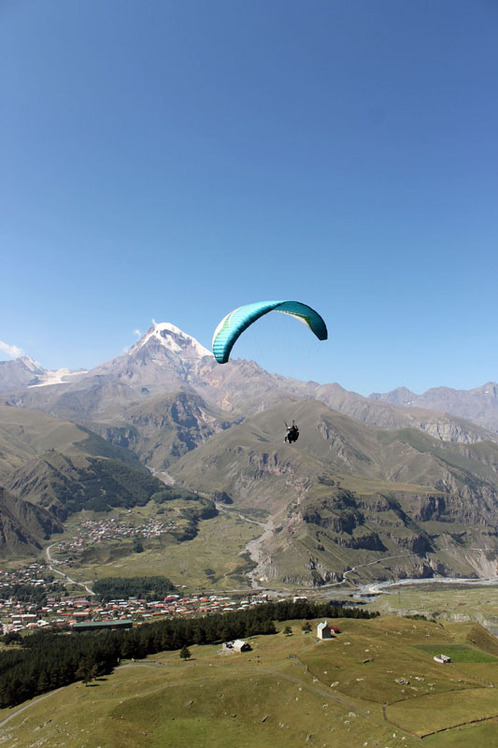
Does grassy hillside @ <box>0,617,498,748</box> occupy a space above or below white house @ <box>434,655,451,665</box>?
above

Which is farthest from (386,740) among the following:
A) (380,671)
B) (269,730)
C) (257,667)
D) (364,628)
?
(364,628)

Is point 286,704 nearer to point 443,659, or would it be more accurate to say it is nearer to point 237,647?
point 237,647

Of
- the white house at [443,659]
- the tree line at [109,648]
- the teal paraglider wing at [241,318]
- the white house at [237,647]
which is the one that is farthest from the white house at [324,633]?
the teal paraglider wing at [241,318]

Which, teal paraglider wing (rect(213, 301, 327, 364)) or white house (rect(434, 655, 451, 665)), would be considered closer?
teal paraglider wing (rect(213, 301, 327, 364))

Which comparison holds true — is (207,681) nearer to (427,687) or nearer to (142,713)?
(142,713)

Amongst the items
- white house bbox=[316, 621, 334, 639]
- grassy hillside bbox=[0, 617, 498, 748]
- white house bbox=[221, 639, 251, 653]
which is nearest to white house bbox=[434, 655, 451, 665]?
grassy hillside bbox=[0, 617, 498, 748]

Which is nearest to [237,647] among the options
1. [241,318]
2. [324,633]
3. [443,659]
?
[324,633]

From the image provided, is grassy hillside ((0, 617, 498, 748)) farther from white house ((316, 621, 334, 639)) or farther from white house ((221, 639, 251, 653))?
white house ((221, 639, 251, 653))

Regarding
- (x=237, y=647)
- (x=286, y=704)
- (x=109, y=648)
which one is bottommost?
(x=109, y=648)
